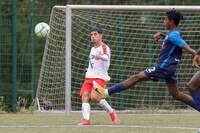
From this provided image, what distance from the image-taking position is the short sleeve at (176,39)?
8.55m

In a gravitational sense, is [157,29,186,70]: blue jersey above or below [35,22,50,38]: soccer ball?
below

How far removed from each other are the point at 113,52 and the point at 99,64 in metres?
3.14

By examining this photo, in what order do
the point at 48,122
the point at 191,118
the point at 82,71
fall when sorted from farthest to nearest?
the point at 82,71, the point at 191,118, the point at 48,122

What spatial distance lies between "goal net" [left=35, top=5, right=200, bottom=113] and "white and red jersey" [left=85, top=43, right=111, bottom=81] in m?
1.95

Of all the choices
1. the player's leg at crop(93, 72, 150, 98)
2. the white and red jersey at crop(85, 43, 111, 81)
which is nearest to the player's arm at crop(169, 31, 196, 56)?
the player's leg at crop(93, 72, 150, 98)

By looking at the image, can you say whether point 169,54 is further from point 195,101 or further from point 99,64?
point 99,64

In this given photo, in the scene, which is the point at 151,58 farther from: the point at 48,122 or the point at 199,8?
the point at 48,122

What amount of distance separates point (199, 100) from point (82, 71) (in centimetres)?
451

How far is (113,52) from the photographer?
13.1 metres

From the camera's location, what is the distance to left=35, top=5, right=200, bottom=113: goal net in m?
12.2

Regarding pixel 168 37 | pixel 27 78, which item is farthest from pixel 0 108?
pixel 168 37

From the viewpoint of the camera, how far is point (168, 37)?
8688 millimetres

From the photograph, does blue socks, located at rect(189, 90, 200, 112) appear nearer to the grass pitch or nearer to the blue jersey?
the grass pitch

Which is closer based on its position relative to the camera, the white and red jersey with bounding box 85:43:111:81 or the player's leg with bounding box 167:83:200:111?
the player's leg with bounding box 167:83:200:111
